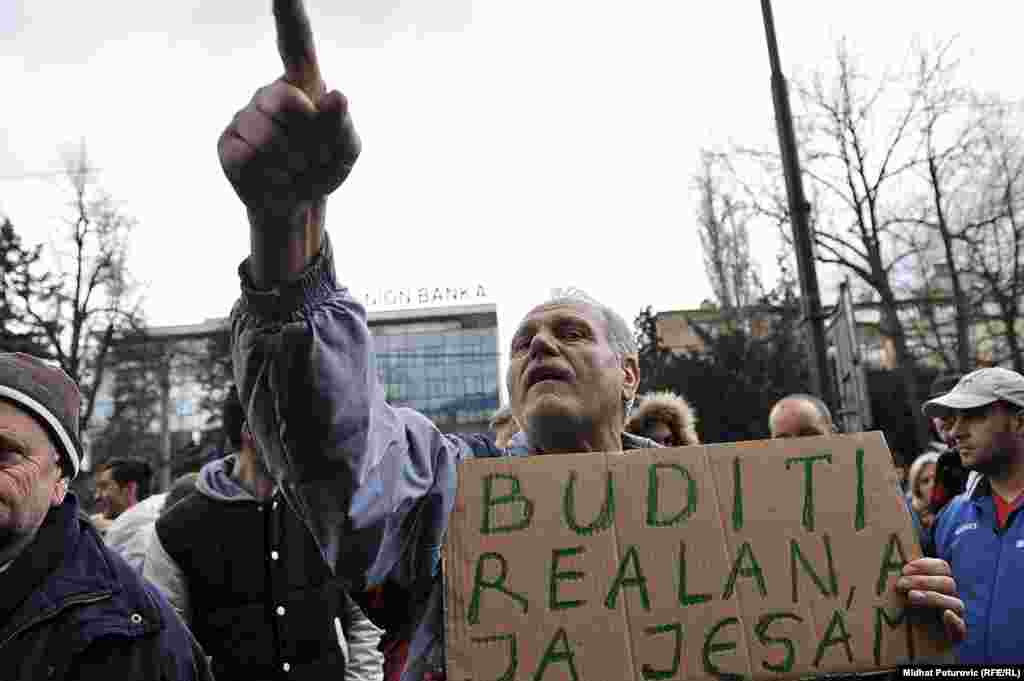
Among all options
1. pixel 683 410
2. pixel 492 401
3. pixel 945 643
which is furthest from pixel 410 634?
pixel 492 401

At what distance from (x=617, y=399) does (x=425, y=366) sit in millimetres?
28244

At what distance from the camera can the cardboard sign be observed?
1482 millimetres

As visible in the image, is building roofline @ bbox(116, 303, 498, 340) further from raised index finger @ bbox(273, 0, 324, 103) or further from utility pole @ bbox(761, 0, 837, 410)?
raised index finger @ bbox(273, 0, 324, 103)

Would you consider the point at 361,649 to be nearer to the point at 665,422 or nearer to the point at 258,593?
the point at 258,593

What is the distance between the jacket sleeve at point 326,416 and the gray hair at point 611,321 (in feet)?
2.75

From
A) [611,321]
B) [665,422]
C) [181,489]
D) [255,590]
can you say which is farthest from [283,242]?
[665,422]

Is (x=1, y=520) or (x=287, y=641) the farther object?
(x=287, y=641)

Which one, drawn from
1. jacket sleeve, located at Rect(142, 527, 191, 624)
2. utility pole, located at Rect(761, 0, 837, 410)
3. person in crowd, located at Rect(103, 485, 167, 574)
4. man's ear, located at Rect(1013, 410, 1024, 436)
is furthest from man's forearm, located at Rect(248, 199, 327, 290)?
utility pole, located at Rect(761, 0, 837, 410)

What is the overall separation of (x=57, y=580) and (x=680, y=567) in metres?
1.26

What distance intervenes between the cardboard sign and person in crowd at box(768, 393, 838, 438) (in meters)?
2.57

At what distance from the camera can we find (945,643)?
1603 mm

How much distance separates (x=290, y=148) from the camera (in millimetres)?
1084

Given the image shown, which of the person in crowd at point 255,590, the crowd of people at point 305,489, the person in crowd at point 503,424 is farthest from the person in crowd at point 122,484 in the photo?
the person in crowd at point 255,590

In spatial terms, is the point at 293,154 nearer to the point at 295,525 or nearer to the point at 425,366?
the point at 295,525
